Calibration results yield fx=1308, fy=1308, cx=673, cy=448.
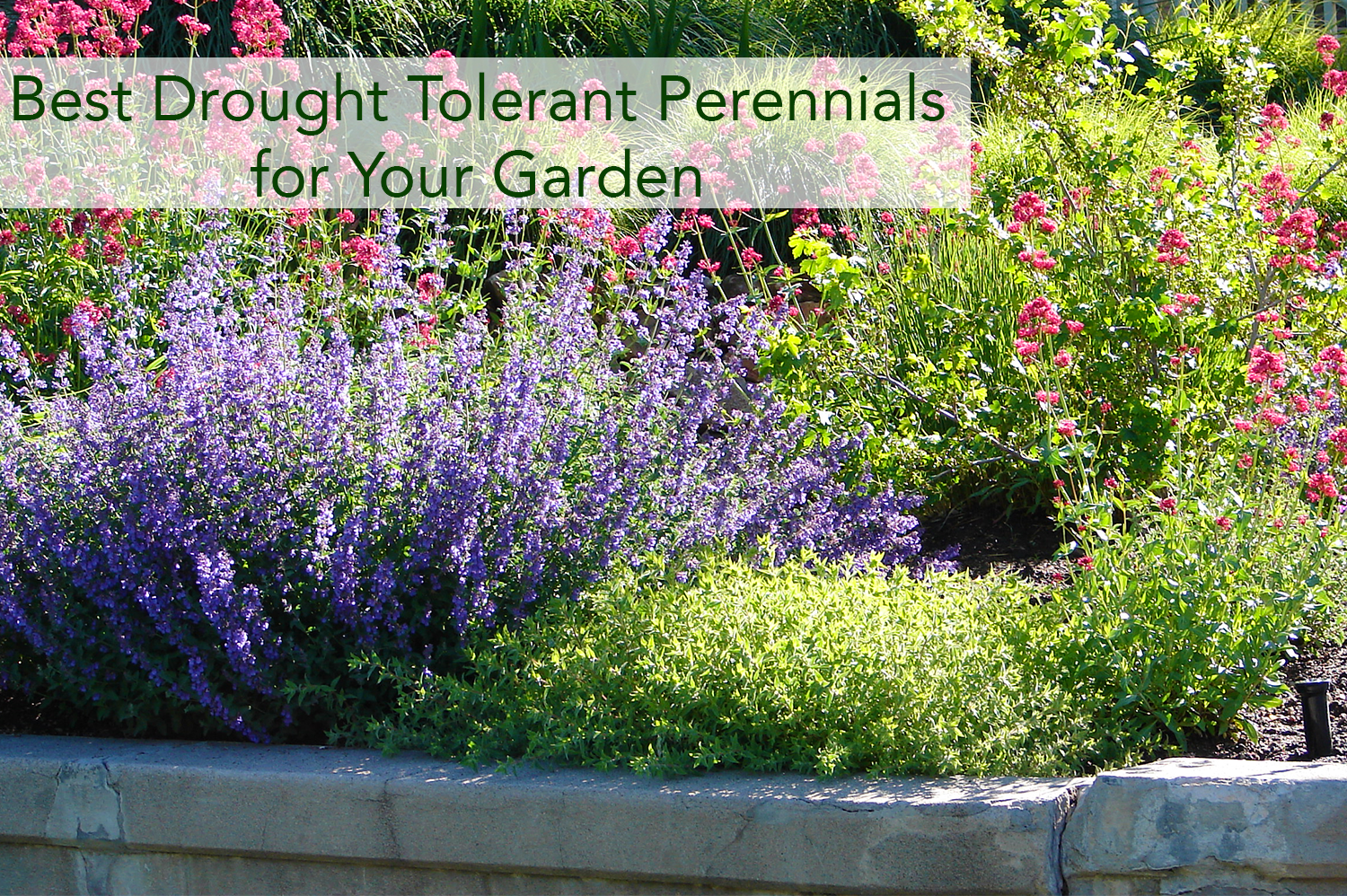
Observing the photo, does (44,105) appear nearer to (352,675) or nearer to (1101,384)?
(352,675)

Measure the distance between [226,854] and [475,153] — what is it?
3947 mm

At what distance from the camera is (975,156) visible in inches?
211

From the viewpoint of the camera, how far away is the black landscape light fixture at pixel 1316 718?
8.15 feet

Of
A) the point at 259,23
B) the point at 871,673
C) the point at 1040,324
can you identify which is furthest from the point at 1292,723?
the point at 259,23

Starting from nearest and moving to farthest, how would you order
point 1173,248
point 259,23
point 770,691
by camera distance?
point 770,691
point 1173,248
point 259,23

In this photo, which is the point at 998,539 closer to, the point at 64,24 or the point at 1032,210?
the point at 1032,210

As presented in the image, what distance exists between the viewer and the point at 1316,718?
8.19 ft

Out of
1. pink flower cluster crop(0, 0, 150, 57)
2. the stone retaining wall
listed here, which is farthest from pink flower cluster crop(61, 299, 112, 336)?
the stone retaining wall

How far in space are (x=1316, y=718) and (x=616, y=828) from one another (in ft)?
4.43

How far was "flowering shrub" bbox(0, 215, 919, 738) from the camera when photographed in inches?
104

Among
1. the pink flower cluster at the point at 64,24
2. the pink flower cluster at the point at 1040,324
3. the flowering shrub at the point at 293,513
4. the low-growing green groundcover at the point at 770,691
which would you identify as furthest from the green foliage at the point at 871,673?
the pink flower cluster at the point at 64,24

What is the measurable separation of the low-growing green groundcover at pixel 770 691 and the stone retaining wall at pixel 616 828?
0.23 ft

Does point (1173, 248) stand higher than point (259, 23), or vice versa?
point (259, 23)

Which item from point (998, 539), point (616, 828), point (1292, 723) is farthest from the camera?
point (998, 539)
